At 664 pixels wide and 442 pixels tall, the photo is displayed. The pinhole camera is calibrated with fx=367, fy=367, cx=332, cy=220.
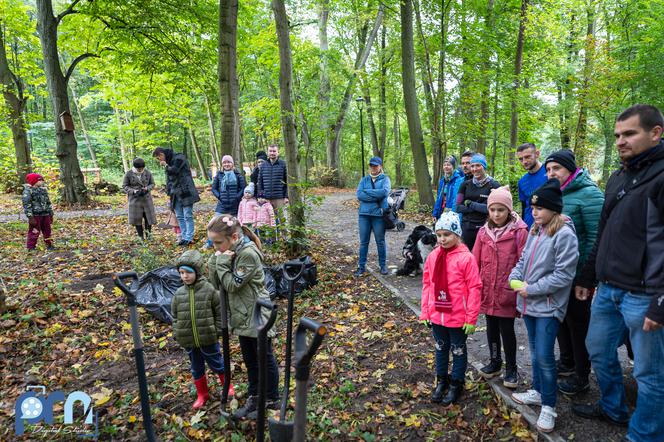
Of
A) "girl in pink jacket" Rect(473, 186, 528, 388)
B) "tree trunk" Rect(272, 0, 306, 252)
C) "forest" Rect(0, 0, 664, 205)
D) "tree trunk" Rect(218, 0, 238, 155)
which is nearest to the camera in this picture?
"girl in pink jacket" Rect(473, 186, 528, 388)

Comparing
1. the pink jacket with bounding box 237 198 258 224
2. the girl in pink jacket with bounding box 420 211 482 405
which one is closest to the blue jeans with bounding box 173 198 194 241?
the pink jacket with bounding box 237 198 258 224

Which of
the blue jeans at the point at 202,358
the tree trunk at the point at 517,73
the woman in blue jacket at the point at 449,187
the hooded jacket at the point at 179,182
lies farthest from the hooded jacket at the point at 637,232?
the tree trunk at the point at 517,73

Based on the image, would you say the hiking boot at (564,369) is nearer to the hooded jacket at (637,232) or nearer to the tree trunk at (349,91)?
the hooded jacket at (637,232)

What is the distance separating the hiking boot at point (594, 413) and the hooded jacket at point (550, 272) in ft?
2.52

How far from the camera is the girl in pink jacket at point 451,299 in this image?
10.7ft

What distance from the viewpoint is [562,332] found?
3559 millimetres

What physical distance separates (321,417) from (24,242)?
→ 30.6ft

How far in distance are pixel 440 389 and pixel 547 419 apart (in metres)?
0.91

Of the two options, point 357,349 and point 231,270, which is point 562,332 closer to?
point 357,349

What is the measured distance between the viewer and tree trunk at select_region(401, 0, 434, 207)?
13.0m

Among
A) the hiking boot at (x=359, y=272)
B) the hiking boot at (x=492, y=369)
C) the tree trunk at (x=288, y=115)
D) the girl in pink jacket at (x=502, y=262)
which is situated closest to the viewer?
the girl in pink jacket at (x=502, y=262)

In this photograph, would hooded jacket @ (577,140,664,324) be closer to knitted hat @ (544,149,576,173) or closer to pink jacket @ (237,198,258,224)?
knitted hat @ (544,149,576,173)

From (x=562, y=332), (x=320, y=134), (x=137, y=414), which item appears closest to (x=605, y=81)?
(x=320, y=134)

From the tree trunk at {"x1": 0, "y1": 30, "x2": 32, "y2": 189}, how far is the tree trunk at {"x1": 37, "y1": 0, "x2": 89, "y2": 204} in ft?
6.78
